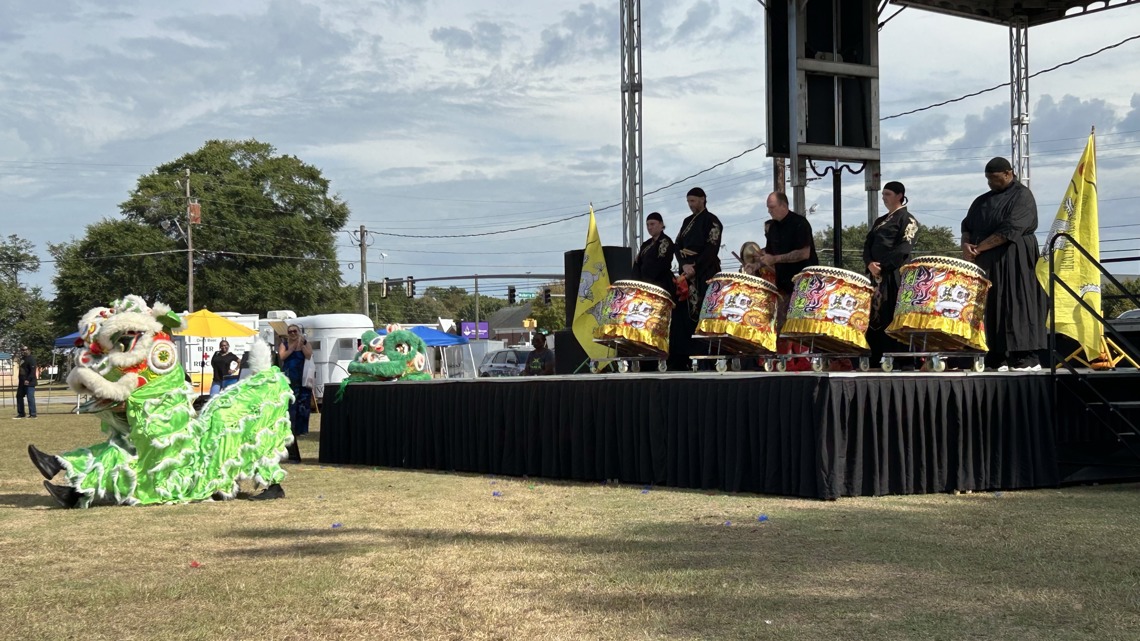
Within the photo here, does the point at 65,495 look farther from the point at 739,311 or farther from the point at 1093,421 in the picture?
the point at 1093,421

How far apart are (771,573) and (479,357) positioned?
38.2 metres

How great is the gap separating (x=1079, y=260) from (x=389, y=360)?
7.20 metres

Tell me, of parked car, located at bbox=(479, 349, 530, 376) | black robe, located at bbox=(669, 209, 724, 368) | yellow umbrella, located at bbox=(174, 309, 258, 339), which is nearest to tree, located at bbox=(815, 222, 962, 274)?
parked car, located at bbox=(479, 349, 530, 376)

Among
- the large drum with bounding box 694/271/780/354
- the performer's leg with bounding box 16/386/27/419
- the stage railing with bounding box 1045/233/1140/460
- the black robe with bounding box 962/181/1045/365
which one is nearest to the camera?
the stage railing with bounding box 1045/233/1140/460

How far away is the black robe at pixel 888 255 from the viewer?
29.9 ft

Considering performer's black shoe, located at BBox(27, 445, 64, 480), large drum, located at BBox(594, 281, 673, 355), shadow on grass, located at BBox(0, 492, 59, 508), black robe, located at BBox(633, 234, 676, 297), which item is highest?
black robe, located at BBox(633, 234, 676, 297)

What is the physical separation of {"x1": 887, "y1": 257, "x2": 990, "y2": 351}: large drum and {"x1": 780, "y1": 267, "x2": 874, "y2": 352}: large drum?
0.92 ft

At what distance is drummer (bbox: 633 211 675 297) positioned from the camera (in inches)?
422

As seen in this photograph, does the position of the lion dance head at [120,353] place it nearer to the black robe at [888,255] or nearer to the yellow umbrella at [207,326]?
the black robe at [888,255]

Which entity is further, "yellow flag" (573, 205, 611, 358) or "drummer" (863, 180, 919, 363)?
"yellow flag" (573, 205, 611, 358)

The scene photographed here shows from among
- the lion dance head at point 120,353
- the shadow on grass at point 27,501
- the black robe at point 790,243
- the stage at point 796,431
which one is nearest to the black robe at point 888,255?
the black robe at point 790,243

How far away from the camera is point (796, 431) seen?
751 centimetres

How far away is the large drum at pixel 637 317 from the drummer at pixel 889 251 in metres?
1.73

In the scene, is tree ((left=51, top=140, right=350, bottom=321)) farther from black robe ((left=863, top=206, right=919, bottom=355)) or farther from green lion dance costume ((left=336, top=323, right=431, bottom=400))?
black robe ((left=863, top=206, right=919, bottom=355))
